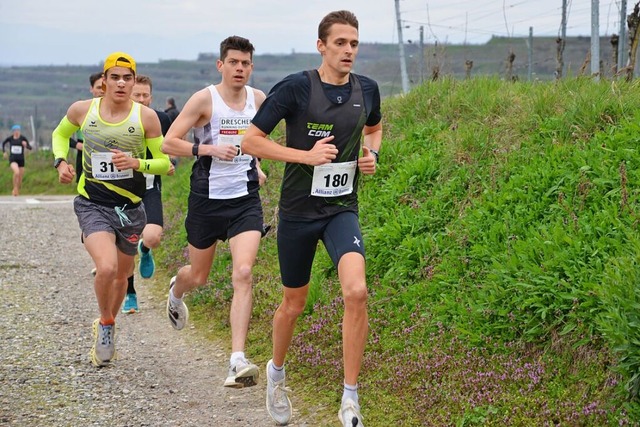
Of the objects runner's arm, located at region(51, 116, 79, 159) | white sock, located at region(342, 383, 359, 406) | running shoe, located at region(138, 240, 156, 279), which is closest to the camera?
white sock, located at region(342, 383, 359, 406)

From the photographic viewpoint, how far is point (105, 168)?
759cm

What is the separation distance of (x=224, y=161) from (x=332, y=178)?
177 centimetres

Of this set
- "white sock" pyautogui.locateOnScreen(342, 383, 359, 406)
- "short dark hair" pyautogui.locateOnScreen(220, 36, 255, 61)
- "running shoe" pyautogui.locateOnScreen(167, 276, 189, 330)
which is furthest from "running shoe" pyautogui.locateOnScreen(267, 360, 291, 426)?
"short dark hair" pyautogui.locateOnScreen(220, 36, 255, 61)

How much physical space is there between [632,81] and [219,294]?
4484mm

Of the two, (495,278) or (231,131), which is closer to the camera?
(495,278)

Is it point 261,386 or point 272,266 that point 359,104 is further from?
point 272,266

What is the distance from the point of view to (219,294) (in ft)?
32.4

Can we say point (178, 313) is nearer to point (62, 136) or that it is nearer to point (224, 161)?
point (224, 161)

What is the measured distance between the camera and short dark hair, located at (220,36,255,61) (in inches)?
293

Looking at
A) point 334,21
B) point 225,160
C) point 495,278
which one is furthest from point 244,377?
point 334,21

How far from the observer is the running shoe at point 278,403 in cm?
614

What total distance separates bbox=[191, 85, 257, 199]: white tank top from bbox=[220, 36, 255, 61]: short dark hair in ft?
0.99

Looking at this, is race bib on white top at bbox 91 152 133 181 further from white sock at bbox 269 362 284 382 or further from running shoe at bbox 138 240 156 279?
running shoe at bbox 138 240 156 279

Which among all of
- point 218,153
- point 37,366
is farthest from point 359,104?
point 37,366
